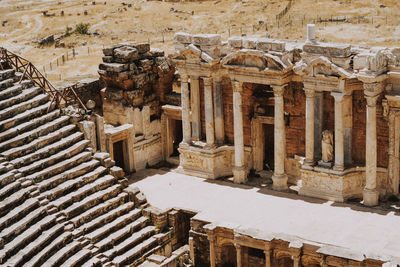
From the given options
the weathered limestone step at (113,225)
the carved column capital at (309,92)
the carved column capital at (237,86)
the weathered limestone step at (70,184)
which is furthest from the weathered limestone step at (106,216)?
the carved column capital at (309,92)

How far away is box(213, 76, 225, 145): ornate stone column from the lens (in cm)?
3064

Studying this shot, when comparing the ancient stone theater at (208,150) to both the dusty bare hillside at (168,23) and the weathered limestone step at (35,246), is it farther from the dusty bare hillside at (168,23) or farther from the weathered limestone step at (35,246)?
the dusty bare hillside at (168,23)

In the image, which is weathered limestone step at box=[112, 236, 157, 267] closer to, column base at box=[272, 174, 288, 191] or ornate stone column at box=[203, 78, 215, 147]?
column base at box=[272, 174, 288, 191]

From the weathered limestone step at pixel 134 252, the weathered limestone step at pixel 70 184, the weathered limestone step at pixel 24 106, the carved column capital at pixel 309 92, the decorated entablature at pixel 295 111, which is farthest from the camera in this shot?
the carved column capital at pixel 309 92

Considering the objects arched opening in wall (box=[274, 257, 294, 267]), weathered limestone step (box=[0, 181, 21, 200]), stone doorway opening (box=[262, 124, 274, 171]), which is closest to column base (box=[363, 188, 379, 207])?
arched opening in wall (box=[274, 257, 294, 267])

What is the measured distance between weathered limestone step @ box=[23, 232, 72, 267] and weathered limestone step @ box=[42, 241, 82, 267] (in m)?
0.14

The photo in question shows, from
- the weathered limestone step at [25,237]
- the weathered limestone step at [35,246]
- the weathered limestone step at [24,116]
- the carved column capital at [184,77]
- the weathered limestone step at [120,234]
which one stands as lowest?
the weathered limestone step at [120,234]

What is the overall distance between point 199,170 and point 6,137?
822 cm

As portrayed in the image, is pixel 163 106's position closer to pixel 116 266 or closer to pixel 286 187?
pixel 286 187

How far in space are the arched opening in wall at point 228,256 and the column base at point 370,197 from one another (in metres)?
4.92

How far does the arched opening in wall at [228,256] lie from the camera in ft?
88.9

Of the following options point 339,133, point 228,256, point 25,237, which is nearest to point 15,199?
point 25,237

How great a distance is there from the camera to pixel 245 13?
5609 cm

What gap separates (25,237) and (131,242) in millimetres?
4019
